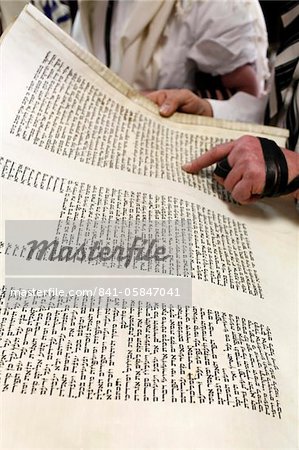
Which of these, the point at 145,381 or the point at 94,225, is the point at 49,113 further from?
the point at 145,381

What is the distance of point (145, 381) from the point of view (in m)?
0.34

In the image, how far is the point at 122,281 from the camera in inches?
15.4

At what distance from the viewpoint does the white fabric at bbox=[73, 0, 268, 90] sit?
70 cm

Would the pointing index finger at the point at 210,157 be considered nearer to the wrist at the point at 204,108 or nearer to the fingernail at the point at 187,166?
the fingernail at the point at 187,166

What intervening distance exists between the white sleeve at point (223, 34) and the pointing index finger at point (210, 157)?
0.25 m

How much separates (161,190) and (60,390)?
240mm

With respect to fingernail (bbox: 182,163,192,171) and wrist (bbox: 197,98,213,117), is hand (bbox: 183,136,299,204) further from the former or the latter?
wrist (bbox: 197,98,213,117)

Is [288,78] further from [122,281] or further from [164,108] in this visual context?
[122,281]

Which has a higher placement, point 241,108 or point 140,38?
point 140,38

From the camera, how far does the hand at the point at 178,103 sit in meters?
0.61

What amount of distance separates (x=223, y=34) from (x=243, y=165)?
0.95ft

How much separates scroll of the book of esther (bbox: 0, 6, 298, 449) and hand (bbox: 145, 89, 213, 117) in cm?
4

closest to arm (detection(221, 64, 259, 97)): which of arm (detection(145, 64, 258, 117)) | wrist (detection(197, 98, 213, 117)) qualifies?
arm (detection(145, 64, 258, 117))

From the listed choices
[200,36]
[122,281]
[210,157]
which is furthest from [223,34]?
[122,281]
